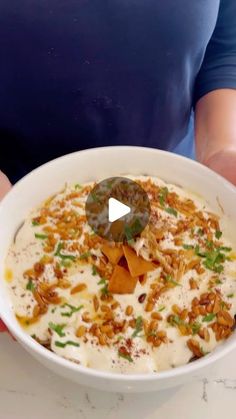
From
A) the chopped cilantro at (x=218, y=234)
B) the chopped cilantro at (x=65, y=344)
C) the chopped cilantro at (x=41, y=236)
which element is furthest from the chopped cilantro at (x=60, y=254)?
the chopped cilantro at (x=218, y=234)

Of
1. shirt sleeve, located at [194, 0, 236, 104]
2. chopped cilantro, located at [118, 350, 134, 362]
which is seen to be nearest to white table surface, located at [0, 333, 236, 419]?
chopped cilantro, located at [118, 350, 134, 362]

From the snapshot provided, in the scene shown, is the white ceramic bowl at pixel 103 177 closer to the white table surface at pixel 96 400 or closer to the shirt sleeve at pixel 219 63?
the white table surface at pixel 96 400

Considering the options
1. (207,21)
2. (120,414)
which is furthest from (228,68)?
(120,414)

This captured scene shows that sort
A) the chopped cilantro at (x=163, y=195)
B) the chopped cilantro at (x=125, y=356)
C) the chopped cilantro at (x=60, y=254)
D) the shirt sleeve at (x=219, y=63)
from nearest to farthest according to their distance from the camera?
1. the chopped cilantro at (x=125, y=356)
2. the chopped cilantro at (x=60, y=254)
3. the chopped cilantro at (x=163, y=195)
4. the shirt sleeve at (x=219, y=63)

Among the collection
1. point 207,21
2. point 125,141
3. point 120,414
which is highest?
point 207,21

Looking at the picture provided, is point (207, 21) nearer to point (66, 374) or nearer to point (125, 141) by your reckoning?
point (125, 141)

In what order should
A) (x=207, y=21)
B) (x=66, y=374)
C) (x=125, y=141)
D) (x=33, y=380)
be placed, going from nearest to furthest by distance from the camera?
(x=66, y=374), (x=33, y=380), (x=207, y=21), (x=125, y=141)

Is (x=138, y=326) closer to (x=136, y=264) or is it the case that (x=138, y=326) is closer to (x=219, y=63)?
(x=136, y=264)

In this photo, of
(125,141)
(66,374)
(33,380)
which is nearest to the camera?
(66,374)
